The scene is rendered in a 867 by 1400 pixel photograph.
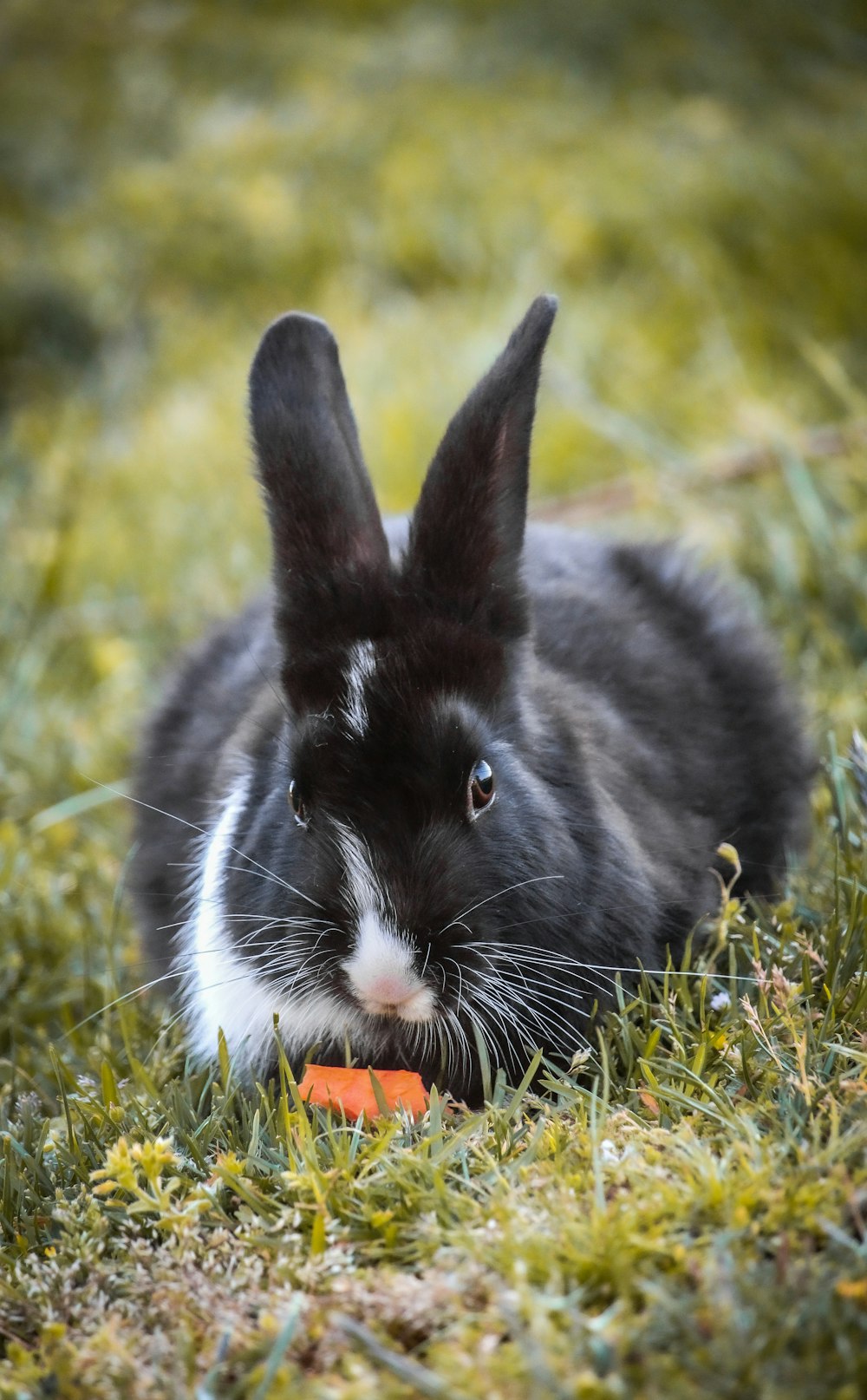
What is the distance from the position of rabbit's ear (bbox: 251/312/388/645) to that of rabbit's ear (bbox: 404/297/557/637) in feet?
0.41

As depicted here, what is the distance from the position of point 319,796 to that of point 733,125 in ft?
25.4

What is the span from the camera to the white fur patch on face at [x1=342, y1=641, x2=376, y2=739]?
287 cm

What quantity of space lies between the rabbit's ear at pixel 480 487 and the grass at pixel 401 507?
37.6 inches

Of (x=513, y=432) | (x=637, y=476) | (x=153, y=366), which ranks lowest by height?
(x=153, y=366)

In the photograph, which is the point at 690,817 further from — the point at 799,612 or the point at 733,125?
the point at 733,125

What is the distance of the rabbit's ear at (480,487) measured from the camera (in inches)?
120

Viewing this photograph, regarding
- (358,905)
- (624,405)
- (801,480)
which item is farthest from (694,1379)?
(624,405)

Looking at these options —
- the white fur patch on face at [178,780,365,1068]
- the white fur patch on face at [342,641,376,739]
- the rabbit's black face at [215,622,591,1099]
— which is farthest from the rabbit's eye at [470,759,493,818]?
the white fur patch on face at [178,780,365,1068]

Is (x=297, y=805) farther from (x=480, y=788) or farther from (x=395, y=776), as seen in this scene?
(x=480, y=788)

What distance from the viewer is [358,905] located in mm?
2727

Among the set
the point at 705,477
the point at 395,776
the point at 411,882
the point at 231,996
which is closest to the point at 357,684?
the point at 395,776

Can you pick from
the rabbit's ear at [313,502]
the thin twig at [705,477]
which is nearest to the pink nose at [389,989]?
the rabbit's ear at [313,502]

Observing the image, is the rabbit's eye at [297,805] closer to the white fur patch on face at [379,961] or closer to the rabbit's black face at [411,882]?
the rabbit's black face at [411,882]

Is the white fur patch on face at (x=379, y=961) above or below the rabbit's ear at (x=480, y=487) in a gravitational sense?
below
